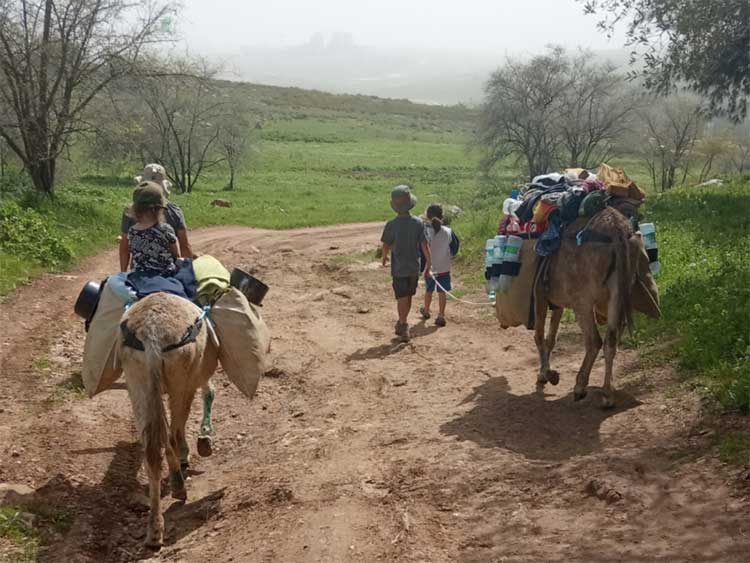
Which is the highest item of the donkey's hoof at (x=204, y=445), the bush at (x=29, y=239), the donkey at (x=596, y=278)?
the donkey at (x=596, y=278)

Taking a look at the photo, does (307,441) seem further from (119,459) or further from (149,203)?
(149,203)

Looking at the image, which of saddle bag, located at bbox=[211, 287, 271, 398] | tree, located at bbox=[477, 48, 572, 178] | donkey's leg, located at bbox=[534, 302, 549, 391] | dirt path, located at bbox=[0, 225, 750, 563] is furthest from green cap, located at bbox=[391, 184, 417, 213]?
tree, located at bbox=[477, 48, 572, 178]

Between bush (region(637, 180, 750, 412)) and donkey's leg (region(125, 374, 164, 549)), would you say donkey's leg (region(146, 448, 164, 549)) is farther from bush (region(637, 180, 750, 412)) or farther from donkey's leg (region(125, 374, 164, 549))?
bush (region(637, 180, 750, 412))

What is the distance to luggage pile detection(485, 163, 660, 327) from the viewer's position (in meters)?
7.64

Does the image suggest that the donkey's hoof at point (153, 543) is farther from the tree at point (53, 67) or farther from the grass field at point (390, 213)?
the tree at point (53, 67)

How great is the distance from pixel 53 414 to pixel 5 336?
303 centimetres

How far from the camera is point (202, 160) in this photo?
3350 cm

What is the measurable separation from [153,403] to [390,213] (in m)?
23.1

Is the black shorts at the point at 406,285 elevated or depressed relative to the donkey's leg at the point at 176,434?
elevated

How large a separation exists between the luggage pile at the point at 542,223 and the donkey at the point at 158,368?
349 cm

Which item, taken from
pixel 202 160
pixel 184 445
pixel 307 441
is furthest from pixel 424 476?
pixel 202 160

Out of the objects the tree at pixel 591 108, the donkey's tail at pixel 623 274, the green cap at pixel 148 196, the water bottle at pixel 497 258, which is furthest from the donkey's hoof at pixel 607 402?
the tree at pixel 591 108

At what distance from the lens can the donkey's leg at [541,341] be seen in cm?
806

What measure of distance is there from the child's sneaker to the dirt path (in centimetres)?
29
